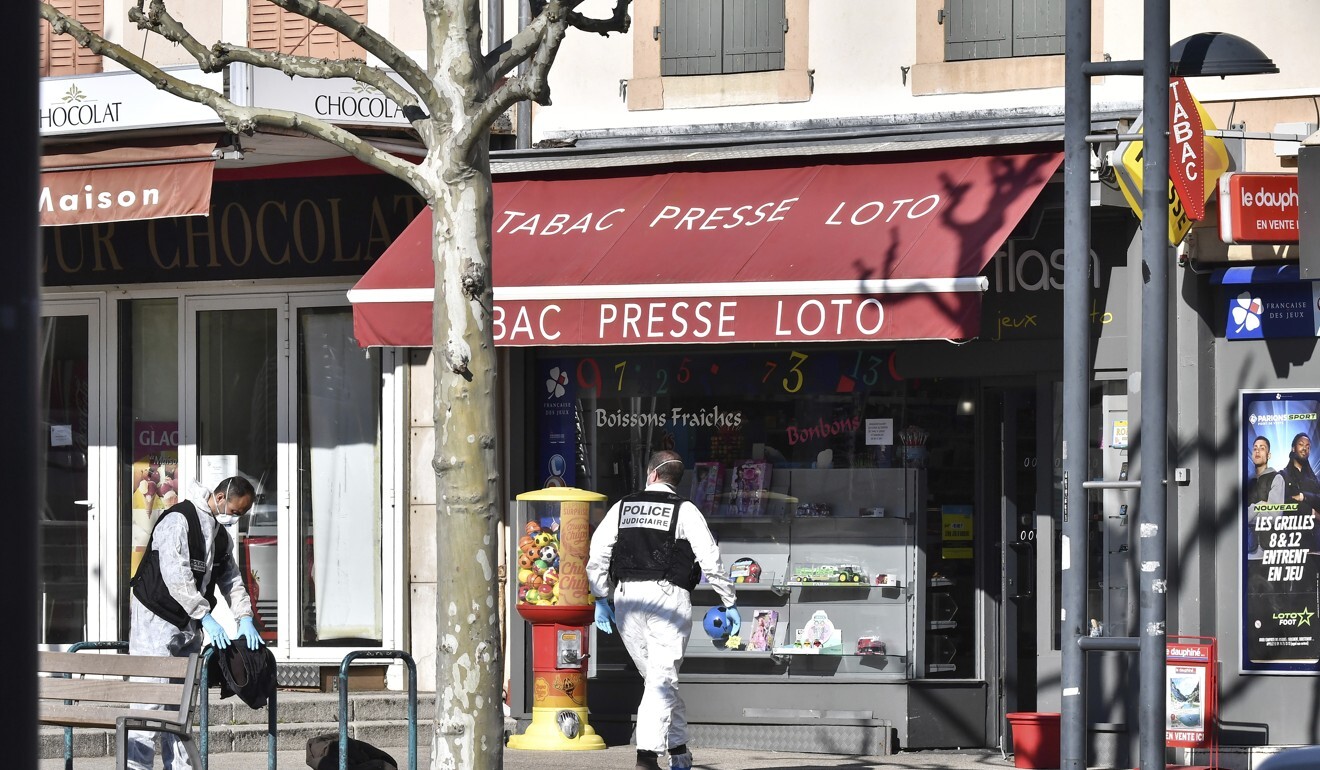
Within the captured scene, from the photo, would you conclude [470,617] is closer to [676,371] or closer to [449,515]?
[449,515]

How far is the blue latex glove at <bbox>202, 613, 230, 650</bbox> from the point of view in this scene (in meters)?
8.93

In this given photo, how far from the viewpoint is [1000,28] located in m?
11.8

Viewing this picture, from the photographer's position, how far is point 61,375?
46.1 feet

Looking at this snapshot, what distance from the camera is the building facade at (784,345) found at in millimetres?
11008

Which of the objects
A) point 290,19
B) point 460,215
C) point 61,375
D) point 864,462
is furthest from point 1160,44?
point 61,375

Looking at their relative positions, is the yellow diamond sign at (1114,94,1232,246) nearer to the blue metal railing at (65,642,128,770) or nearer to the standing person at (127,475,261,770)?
the standing person at (127,475,261,770)

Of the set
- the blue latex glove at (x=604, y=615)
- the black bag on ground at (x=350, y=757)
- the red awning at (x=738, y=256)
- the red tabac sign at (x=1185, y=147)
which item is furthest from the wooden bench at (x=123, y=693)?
the red tabac sign at (x=1185, y=147)

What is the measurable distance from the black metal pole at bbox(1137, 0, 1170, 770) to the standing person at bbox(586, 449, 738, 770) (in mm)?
3316

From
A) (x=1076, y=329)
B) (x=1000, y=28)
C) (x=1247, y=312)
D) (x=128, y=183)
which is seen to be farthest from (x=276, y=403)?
(x=1076, y=329)

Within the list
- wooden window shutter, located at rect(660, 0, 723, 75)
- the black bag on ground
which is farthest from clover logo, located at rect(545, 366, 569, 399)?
the black bag on ground

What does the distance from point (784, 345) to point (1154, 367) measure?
521cm

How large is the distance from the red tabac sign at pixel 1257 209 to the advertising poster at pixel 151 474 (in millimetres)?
7629

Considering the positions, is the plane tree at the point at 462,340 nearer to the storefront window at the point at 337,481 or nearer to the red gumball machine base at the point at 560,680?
the red gumball machine base at the point at 560,680

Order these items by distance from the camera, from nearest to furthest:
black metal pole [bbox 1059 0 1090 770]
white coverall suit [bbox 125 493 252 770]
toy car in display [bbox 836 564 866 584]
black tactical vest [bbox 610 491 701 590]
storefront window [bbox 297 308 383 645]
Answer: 1. black metal pole [bbox 1059 0 1090 770]
2. white coverall suit [bbox 125 493 252 770]
3. black tactical vest [bbox 610 491 701 590]
4. toy car in display [bbox 836 564 866 584]
5. storefront window [bbox 297 308 383 645]
